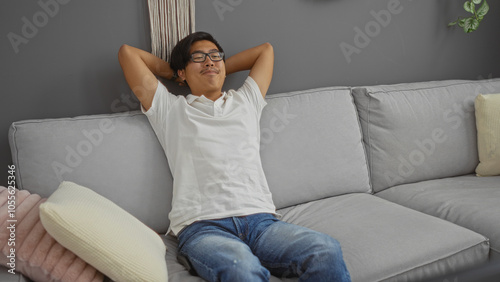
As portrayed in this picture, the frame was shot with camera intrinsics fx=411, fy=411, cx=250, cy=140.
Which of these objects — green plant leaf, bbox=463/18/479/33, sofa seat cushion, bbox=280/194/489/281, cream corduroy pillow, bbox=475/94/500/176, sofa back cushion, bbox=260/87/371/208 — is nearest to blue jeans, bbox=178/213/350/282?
sofa seat cushion, bbox=280/194/489/281

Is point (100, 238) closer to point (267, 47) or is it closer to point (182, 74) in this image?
point (182, 74)

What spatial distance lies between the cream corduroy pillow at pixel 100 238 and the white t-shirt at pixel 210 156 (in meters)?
0.33

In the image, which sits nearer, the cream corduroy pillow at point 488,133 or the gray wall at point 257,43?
the gray wall at point 257,43

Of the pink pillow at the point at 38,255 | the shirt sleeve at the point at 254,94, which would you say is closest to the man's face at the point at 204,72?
the shirt sleeve at the point at 254,94

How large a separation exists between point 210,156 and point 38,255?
27.1 inches

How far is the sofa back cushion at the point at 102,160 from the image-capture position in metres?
1.52

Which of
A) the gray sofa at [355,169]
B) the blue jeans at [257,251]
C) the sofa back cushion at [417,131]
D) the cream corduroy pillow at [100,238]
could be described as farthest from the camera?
the sofa back cushion at [417,131]

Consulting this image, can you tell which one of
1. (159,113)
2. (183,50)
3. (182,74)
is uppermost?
(183,50)

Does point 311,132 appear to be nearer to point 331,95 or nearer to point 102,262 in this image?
point 331,95

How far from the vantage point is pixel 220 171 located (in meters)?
1.58

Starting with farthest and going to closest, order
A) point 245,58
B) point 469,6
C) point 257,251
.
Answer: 1. point 469,6
2. point 245,58
3. point 257,251

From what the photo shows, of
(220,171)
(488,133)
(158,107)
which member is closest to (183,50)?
(158,107)

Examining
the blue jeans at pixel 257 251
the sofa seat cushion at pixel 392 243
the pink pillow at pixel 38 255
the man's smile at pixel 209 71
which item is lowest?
the sofa seat cushion at pixel 392 243

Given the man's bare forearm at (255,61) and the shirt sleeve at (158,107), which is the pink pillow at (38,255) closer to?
the shirt sleeve at (158,107)
